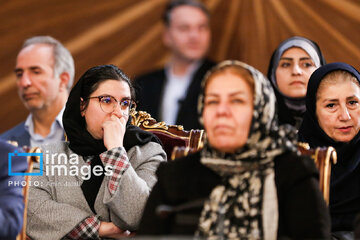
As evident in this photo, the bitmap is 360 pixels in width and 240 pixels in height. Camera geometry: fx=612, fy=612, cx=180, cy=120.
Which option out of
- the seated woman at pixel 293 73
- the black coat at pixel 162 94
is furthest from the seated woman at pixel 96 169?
the black coat at pixel 162 94

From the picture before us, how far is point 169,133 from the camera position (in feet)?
9.14

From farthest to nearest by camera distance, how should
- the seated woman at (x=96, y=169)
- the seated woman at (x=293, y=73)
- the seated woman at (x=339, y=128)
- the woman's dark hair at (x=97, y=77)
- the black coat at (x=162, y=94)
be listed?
the black coat at (x=162, y=94) < the seated woman at (x=293, y=73) < the woman's dark hair at (x=97, y=77) < the seated woman at (x=339, y=128) < the seated woman at (x=96, y=169)

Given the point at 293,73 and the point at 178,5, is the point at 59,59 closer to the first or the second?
the point at 178,5

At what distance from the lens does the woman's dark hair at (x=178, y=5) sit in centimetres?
470

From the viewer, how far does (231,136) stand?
1853 millimetres

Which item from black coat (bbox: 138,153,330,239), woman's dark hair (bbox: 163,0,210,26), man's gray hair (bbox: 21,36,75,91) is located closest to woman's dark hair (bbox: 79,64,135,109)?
black coat (bbox: 138,153,330,239)

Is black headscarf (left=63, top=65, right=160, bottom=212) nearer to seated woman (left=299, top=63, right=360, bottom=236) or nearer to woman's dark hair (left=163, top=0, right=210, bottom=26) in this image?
seated woman (left=299, top=63, right=360, bottom=236)

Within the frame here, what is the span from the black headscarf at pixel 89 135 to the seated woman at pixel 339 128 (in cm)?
71

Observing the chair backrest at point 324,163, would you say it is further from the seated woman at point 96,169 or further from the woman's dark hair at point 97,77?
the woman's dark hair at point 97,77

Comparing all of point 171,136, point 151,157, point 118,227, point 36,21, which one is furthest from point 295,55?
point 36,21

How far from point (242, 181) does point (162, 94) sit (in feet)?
8.63

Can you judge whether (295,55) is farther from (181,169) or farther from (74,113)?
(181,169)

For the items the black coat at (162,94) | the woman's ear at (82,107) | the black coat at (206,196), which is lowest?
the black coat at (206,196)

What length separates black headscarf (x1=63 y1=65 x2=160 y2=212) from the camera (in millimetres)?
2465
